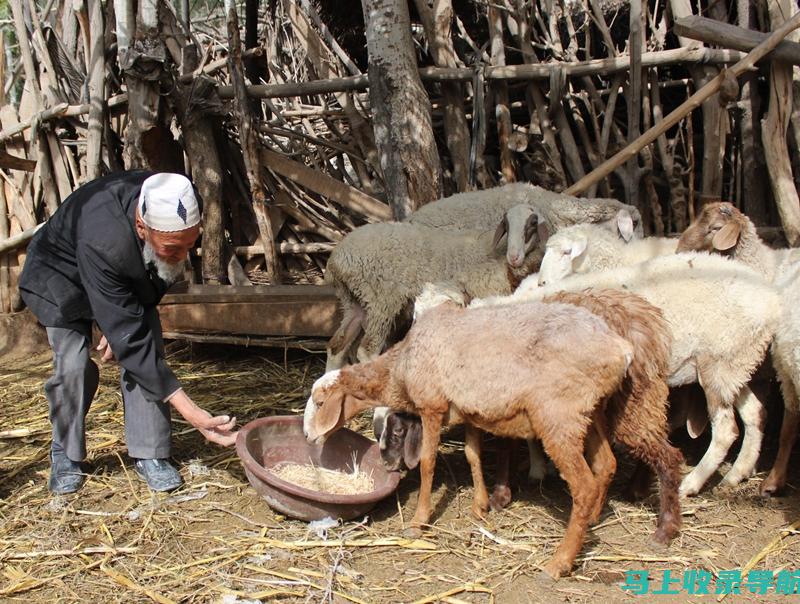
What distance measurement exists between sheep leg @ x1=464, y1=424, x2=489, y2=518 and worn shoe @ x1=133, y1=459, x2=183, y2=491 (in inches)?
70.2

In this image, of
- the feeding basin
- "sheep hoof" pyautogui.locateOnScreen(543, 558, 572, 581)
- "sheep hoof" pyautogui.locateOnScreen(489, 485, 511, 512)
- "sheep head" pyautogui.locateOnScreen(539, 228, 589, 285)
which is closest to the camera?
"sheep hoof" pyautogui.locateOnScreen(543, 558, 572, 581)

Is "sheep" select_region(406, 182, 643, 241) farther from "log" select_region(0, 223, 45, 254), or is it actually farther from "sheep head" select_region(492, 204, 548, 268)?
"log" select_region(0, 223, 45, 254)

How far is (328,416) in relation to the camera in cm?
434

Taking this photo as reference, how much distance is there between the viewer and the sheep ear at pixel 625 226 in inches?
235

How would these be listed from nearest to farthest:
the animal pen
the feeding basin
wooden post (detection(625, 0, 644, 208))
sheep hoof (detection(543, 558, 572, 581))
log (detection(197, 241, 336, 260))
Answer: sheep hoof (detection(543, 558, 572, 581)) < the animal pen < the feeding basin < wooden post (detection(625, 0, 644, 208)) < log (detection(197, 241, 336, 260))

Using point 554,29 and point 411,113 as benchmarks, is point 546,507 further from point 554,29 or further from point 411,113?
point 554,29

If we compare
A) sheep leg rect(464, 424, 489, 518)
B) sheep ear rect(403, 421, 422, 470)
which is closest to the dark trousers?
sheep ear rect(403, 421, 422, 470)

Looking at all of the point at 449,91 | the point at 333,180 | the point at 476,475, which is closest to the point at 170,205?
the point at 476,475

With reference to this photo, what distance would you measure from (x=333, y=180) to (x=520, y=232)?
2.35m

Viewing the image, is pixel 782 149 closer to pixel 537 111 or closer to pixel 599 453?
pixel 537 111

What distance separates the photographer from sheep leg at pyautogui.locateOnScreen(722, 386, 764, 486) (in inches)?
174

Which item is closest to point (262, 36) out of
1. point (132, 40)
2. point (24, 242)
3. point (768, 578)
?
point (132, 40)

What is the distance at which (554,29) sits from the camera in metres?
7.59

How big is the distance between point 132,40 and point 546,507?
565 centimetres
